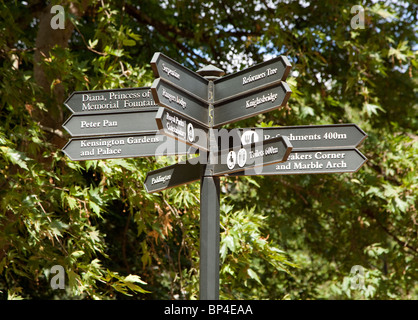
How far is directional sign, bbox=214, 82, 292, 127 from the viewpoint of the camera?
293 cm

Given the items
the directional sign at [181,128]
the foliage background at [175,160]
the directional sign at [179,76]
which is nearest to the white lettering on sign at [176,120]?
the directional sign at [181,128]

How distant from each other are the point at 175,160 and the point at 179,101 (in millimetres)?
2701

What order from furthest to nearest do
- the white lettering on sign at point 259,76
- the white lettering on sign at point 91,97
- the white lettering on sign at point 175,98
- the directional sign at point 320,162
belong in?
the white lettering on sign at point 91,97
the directional sign at point 320,162
the white lettering on sign at point 259,76
the white lettering on sign at point 175,98

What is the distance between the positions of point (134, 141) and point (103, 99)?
42 centimetres

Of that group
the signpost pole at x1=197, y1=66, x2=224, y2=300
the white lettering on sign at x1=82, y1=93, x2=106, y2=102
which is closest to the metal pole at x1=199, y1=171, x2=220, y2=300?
the signpost pole at x1=197, y1=66, x2=224, y2=300

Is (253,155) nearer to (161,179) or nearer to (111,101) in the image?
(161,179)

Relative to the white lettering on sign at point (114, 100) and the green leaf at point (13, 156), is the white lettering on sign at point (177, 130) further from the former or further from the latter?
the green leaf at point (13, 156)

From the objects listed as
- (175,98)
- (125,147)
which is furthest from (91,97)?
(175,98)

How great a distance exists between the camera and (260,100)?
9.87ft

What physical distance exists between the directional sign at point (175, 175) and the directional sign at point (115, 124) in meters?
0.27

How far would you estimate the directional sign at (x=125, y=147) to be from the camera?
10.3 feet

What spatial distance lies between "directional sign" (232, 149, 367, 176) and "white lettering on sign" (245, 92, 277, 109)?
1.21ft

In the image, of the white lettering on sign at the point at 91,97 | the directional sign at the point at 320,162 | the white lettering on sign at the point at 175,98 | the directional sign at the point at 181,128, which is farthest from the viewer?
the white lettering on sign at the point at 91,97

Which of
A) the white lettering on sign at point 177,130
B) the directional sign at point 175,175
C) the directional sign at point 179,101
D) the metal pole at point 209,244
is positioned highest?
the directional sign at point 179,101
